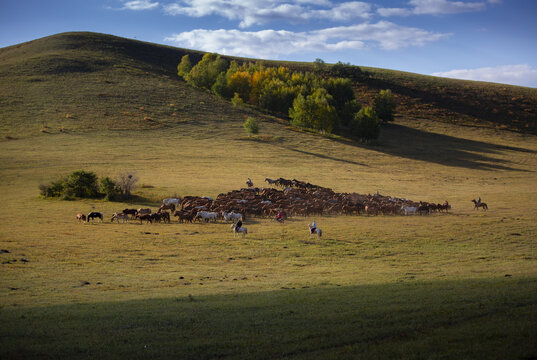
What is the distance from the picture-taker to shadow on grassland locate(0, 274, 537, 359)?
8.39 m

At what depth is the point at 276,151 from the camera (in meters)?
60.5

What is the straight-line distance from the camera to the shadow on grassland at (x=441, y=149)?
63.0 m

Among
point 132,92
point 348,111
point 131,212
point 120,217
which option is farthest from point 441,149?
point 120,217

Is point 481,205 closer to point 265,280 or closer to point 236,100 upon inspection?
point 265,280

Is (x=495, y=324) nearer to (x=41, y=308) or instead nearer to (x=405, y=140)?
(x=41, y=308)

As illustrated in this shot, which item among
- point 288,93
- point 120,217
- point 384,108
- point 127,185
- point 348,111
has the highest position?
point 288,93

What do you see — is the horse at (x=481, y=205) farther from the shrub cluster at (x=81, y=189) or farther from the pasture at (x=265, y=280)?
the shrub cluster at (x=81, y=189)

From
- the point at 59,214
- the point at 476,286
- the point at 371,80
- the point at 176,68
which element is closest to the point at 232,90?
the point at 176,68

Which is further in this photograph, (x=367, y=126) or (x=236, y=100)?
(x=236, y=100)

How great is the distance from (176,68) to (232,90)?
32772mm

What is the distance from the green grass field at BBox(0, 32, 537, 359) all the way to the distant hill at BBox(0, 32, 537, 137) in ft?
59.6

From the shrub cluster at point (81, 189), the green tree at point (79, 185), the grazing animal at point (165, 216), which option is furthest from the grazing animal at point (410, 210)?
the green tree at point (79, 185)

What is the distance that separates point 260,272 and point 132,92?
247ft

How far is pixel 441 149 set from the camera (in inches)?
2864
